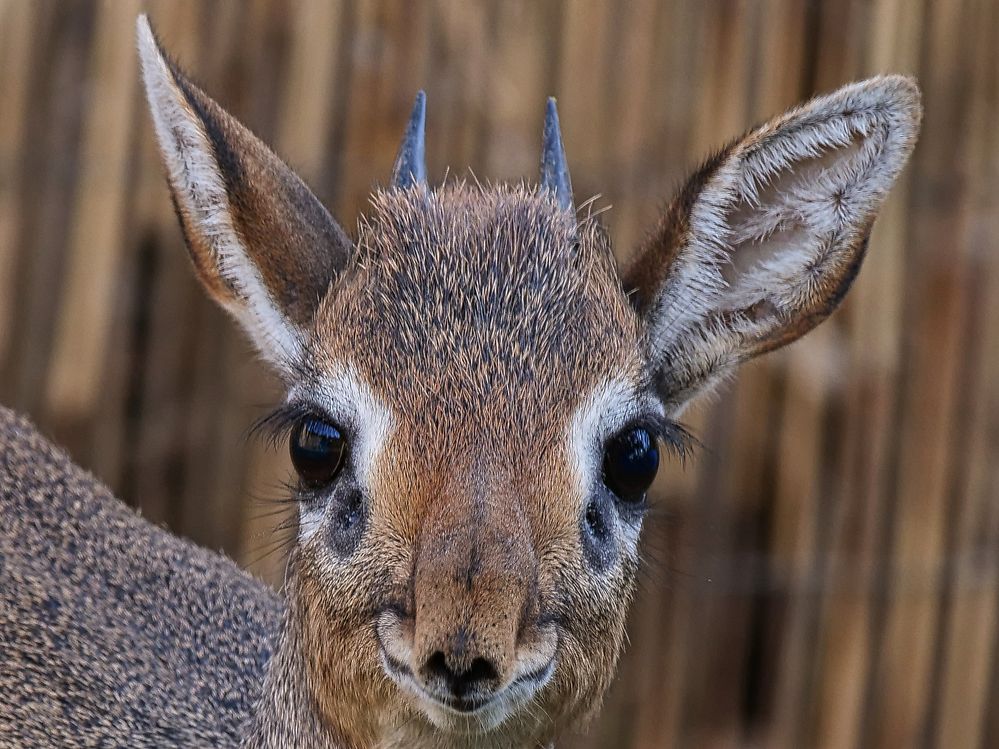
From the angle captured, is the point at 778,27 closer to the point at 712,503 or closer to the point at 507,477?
the point at 712,503

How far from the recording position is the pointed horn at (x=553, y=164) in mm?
4996

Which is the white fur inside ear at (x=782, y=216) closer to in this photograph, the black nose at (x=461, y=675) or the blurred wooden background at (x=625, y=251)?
the black nose at (x=461, y=675)

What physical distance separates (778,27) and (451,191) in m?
4.24

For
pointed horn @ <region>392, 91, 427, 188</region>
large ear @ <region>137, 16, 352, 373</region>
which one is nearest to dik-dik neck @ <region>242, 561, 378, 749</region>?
large ear @ <region>137, 16, 352, 373</region>

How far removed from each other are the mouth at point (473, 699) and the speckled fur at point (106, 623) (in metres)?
1.61

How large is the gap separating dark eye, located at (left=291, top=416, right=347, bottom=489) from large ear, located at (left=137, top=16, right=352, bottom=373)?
33 centimetres

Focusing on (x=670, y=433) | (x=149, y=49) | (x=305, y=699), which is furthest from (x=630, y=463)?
(x=149, y=49)

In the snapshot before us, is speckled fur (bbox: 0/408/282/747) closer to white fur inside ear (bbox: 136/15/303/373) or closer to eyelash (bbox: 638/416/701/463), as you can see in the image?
white fur inside ear (bbox: 136/15/303/373)

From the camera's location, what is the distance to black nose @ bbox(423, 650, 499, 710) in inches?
146

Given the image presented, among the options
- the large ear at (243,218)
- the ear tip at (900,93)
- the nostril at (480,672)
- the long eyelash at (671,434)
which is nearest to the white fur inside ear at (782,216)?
the ear tip at (900,93)

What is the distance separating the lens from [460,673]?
3715 mm

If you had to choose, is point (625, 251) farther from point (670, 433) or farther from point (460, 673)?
point (460, 673)

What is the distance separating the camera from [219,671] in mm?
5746

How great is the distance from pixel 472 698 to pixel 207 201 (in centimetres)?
172
